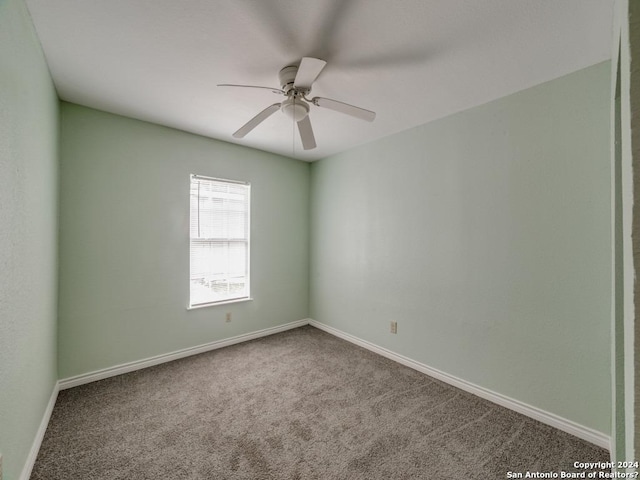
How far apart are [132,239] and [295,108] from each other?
80.2 inches

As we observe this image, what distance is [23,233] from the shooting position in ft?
4.78

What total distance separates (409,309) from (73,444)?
8.97 feet

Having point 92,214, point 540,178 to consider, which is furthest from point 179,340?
point 540,178

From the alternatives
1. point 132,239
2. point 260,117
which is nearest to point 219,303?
point 132,239

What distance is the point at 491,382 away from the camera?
7.35ft

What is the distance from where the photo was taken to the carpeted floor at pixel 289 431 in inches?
62.6

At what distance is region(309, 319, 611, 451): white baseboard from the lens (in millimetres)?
1782

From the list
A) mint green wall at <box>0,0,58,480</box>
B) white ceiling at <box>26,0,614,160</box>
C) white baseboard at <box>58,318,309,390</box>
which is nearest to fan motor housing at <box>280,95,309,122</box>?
white ceiling at <box>26,0,614,160</box>

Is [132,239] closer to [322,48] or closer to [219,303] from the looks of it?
[219,303]

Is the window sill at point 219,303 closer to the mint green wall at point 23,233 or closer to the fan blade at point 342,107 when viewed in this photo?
the mint green wall at point 23,233

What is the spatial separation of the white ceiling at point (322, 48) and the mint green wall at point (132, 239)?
411mm

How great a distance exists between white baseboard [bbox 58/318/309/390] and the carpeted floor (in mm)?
81

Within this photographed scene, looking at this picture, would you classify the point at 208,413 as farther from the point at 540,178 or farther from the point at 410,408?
the point at 540,178

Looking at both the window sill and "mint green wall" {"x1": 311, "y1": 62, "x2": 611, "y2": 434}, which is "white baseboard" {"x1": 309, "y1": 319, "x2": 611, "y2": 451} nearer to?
"mint green wall" {"x1": 311, "y1": 62, "x2": 611, "y2": 434}
